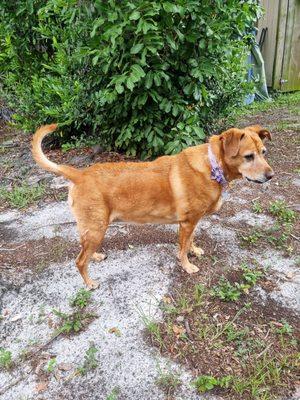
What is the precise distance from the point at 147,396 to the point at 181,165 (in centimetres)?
201

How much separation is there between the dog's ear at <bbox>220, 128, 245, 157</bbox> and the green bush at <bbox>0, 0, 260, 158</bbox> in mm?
1694

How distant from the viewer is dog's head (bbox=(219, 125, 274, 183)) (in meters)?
3.23

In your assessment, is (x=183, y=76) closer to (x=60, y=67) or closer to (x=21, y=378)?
(x=60, y=67)

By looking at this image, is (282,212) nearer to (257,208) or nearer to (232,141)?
(257,208)

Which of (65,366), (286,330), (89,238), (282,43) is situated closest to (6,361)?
(65,366)

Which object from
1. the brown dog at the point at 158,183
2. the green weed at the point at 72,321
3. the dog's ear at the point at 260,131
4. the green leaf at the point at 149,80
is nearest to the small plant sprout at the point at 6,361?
the green weed at the point at 72,321

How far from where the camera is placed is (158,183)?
11.1 ft

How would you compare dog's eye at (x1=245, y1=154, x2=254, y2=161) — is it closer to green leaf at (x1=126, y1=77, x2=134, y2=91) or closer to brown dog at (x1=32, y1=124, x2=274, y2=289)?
brown dog at (x1=32, y1=124, x2=274, y2=289)

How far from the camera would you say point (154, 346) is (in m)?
2.97

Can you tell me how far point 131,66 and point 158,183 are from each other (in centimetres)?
192

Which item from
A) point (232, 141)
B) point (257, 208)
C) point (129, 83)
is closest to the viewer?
point (232, 141)

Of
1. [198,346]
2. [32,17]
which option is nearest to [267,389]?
[198,346]

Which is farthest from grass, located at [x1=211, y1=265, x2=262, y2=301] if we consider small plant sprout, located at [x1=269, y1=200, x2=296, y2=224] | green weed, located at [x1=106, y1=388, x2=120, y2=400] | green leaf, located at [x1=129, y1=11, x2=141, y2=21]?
green leaf, located at [x1=129, y1=11, x2=141, y2=21]

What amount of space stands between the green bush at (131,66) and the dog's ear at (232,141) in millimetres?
1694
